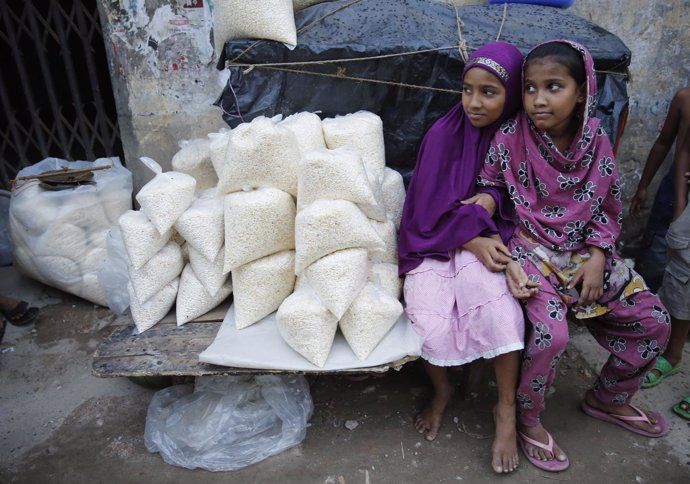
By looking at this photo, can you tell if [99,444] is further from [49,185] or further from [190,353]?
[49,185]

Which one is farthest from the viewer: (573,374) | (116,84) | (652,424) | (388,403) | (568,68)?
(116,84)

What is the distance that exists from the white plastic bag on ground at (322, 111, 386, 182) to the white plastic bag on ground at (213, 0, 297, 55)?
448 mm

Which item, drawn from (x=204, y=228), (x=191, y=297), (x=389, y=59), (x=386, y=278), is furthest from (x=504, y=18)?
(x=191, y=297)

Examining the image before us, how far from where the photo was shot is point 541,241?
1.99 metres

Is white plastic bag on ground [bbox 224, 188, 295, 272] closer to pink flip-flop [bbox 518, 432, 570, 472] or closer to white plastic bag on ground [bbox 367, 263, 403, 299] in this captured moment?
white plastic bag on ground [bbox 367, 263, 403, 299]

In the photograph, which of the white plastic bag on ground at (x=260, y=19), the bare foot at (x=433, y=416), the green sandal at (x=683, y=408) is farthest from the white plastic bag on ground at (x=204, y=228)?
the green sandal at (x=683, y=408)

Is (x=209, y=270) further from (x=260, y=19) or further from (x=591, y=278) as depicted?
(x=591, y=278)

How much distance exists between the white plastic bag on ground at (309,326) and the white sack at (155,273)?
1.95 ft

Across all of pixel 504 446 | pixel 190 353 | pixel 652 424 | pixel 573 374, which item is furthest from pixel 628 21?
pixel 190 353

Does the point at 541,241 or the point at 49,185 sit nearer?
the point at 541,241

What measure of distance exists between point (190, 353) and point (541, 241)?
58.7 inches

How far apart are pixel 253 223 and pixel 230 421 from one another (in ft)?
2.82

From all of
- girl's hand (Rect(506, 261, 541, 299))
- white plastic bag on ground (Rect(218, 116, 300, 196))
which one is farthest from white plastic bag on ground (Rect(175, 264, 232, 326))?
girl's hand (Rect(506, 261, 541, 299))

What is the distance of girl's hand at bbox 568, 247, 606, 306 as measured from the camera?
1.92m
